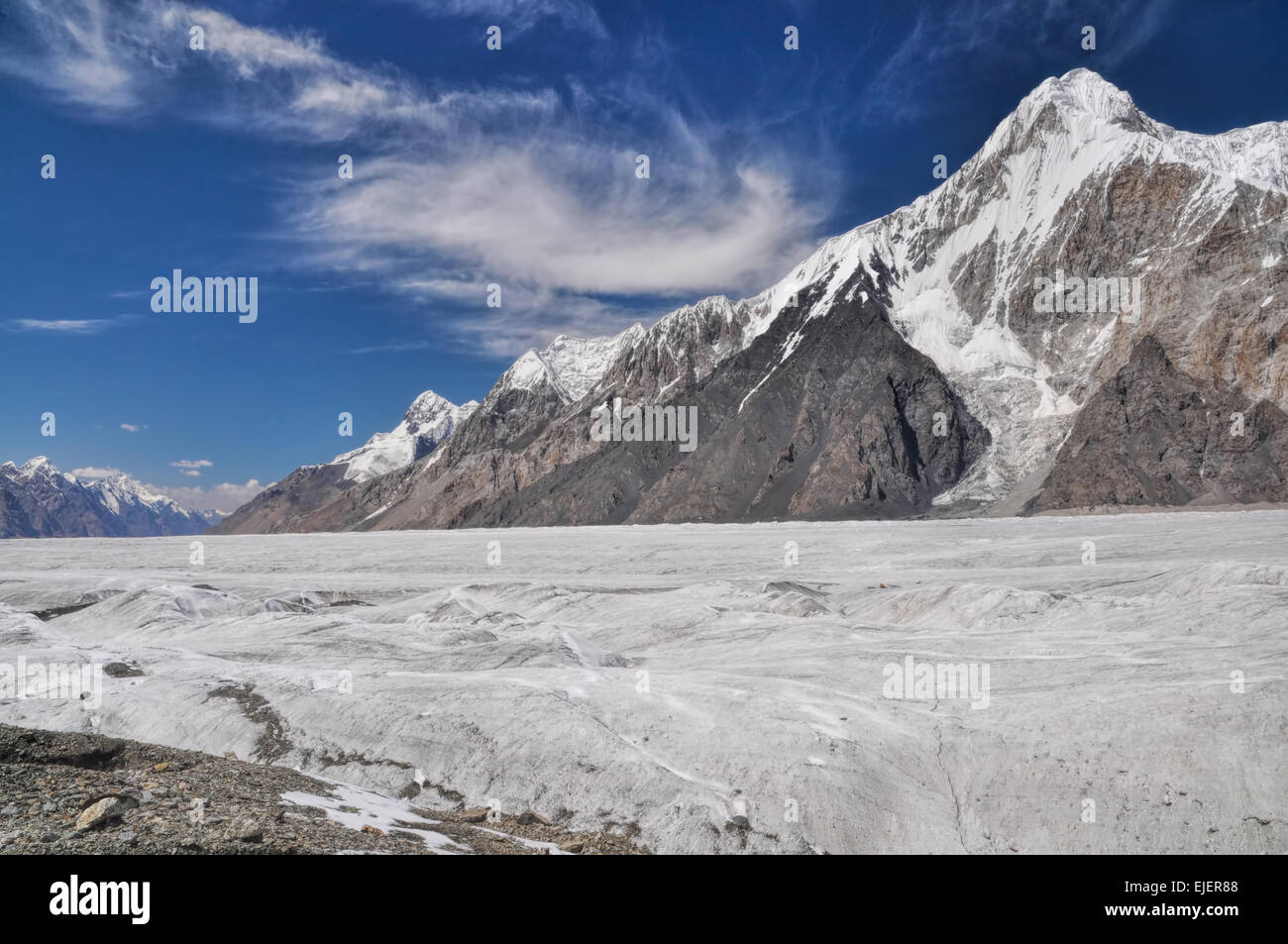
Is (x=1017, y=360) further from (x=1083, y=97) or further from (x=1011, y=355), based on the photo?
(x=1083, y=97)

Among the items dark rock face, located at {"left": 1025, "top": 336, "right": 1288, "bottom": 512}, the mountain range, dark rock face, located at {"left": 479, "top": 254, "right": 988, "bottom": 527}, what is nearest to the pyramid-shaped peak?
the mountain range

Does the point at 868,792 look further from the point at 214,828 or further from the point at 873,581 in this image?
the point at 873,581

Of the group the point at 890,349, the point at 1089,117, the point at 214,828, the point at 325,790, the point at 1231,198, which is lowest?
the point at 325,790

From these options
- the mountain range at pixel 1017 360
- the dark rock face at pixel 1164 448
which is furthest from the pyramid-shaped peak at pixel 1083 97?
the dark rock face at pixel 1164 448

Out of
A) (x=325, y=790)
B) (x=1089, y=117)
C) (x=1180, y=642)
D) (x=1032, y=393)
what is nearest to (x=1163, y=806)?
(x=1180, y=642)

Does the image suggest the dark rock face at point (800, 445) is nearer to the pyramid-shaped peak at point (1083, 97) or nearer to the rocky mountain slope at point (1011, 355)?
the rocky mountain slope at point (1011, 355)

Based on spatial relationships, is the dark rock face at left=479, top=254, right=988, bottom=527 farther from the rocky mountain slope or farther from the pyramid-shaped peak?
the pyramid-shaped peak
